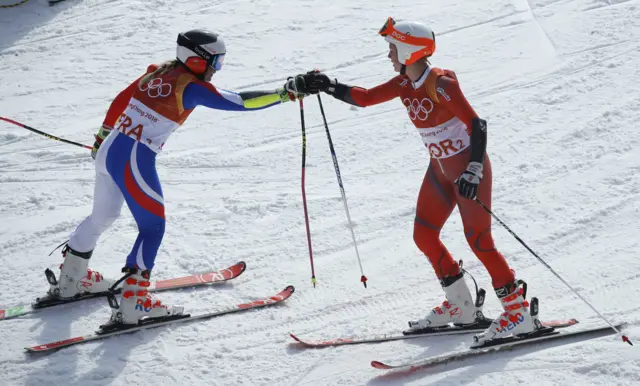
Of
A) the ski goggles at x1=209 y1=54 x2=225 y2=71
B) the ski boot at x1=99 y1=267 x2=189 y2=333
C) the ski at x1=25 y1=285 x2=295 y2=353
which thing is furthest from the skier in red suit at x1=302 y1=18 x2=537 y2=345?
the ski boot at x1=99 y1=267 x2=189 y2=333

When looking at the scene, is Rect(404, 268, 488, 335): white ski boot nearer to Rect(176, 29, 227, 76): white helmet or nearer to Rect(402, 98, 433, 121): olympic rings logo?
Rect(402, 98, 433, 121): olympic rings logo

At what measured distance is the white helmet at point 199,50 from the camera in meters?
5.48

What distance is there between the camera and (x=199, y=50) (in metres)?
5.49

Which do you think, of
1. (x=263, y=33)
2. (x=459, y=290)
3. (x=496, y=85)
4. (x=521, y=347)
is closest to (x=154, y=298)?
(x=459, y=290)

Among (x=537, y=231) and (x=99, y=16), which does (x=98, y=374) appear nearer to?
(x=537, y=231)

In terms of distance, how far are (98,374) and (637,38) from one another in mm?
8298

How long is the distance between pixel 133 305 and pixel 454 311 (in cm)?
225

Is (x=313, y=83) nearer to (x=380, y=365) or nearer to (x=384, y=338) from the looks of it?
(x=384, y=338)

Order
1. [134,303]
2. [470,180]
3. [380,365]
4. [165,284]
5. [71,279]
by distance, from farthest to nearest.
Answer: [165,284], [71,279], [134,303], [380,365], [470,180]

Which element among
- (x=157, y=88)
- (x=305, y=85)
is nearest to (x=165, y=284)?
(x=157, y=88)

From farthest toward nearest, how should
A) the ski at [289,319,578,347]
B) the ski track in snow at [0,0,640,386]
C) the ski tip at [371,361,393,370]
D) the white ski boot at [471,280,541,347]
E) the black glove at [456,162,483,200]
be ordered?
the ski at [289,319,578,347], the ski track in snow at [0,0,640,386], the white ski boot at [471,280,541,347], the ski tip at [371,361,393,370], the black glove at [456,162,483,200]

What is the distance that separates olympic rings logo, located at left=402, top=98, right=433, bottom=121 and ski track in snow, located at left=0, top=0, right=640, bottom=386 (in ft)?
5.09

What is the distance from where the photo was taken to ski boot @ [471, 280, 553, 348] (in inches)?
207

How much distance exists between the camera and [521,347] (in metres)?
5.27
